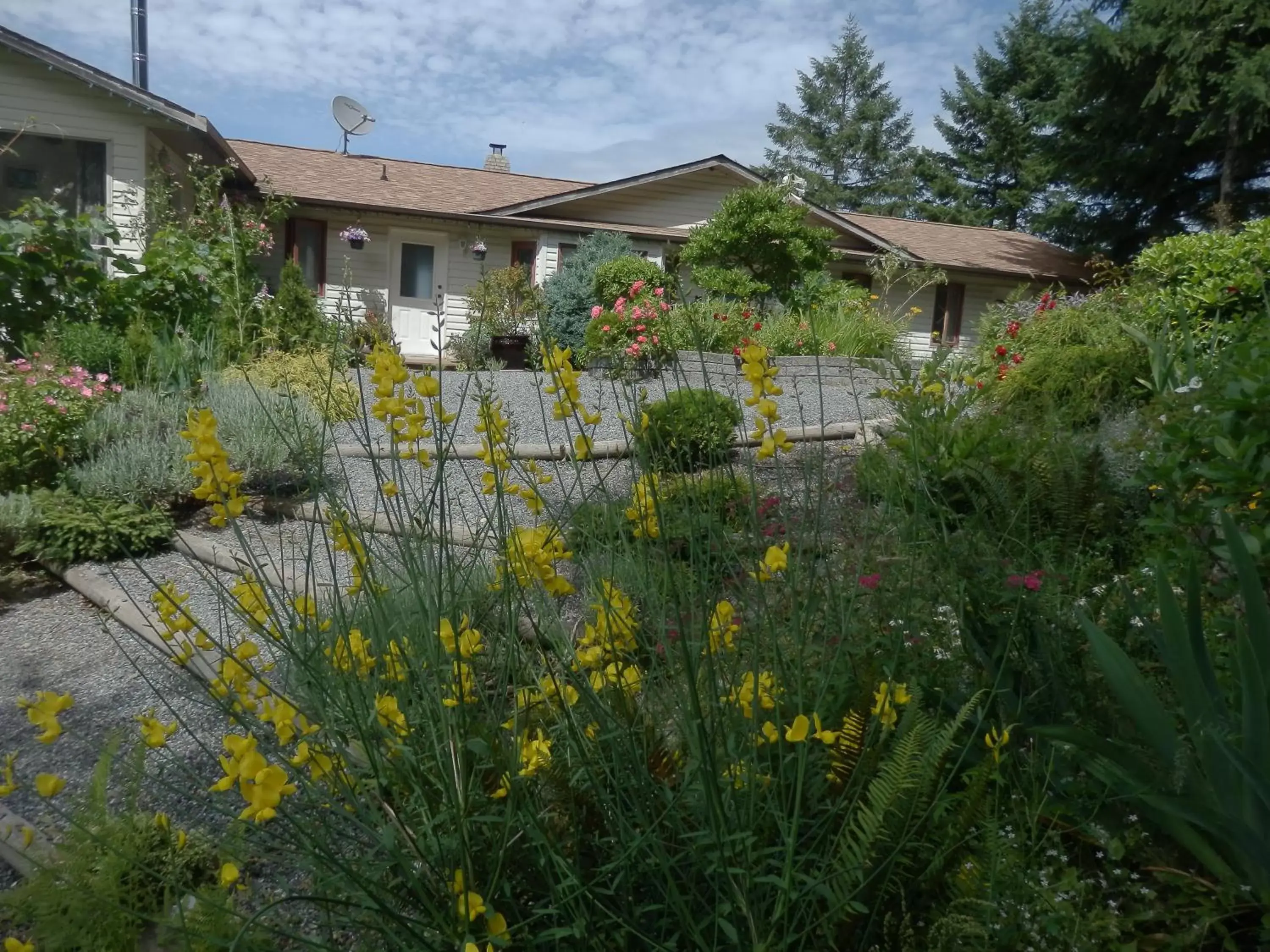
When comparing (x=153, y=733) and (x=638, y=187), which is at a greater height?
(x=638, y=187)

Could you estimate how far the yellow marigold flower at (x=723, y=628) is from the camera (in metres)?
1.60

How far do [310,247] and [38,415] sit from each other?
12.0 meters

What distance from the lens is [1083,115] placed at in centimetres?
1777

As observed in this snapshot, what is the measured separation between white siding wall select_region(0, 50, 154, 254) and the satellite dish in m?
5.70

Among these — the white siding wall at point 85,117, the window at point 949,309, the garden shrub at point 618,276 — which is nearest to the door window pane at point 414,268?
the garden shrub at point 618,276

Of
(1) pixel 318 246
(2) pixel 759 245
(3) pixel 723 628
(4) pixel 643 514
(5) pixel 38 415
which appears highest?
(1) pixel 318 246

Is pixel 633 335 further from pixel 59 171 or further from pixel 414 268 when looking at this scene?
pixel 414 268

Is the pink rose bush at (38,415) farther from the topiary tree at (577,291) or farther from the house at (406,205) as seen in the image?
the topiary tree at (577,291)

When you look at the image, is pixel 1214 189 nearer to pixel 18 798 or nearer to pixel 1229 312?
pixel 1229 312

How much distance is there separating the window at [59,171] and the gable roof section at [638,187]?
5913 millimetres

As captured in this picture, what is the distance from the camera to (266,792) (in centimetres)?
113

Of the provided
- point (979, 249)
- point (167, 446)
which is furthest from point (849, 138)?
point (167, 446)

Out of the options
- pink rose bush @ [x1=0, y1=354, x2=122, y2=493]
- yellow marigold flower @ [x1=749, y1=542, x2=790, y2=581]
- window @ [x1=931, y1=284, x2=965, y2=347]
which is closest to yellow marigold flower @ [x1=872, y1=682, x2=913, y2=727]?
yellow marigold flower @ [x1=749, y1=542, x2=790, y2=581]

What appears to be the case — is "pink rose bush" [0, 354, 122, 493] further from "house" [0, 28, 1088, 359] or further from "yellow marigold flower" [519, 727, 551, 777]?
"house" [0, 28, 1088, 359]
